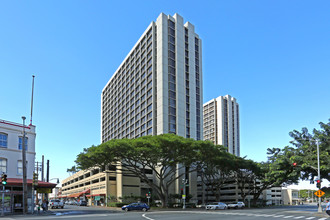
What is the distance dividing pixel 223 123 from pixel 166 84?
225 feet

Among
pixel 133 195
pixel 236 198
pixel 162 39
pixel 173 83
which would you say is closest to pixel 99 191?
pixel 133 195

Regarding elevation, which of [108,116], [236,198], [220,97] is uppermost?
[220,97]

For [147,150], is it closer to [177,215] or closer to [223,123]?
[177,215]

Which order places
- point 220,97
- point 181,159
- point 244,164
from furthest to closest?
1. point 220,97
2. point 244,164
3. point 181,159

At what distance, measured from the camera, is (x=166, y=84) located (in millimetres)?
81938

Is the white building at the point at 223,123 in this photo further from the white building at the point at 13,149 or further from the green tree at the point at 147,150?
the white building at the point at 13,149

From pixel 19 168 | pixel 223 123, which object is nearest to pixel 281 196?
pixel 223 123

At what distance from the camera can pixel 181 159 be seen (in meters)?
51.7

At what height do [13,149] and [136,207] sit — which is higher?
[13,149]

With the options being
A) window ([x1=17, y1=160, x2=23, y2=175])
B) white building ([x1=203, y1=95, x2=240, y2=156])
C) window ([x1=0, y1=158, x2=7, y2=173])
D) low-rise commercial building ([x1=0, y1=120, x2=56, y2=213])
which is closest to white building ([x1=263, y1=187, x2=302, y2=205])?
white building ([x1=203, y1=95, x2=240, y2=156])

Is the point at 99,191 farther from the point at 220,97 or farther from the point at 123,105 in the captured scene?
the point at 220,97

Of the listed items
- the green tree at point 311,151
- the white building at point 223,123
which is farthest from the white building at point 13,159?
the white building at point 223,123

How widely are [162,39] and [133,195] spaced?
4102cm

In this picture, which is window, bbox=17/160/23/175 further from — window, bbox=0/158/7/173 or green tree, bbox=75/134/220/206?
green tree, bbox=75/134/220/206
